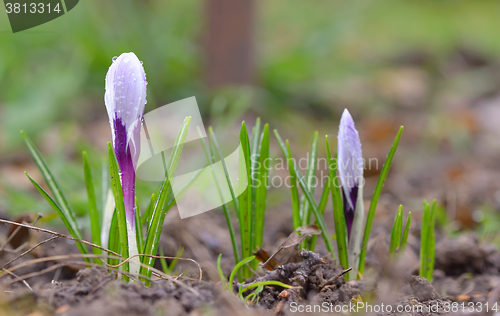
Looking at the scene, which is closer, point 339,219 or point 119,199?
point 119,199

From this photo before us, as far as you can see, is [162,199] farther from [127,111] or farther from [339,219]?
[339,219]

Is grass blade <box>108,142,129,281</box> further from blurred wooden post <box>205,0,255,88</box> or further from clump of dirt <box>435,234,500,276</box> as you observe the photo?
blurred wooden post <box>205,0,255,88</box>

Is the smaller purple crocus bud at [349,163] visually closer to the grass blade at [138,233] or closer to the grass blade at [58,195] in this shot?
the grass blade at [138,233]

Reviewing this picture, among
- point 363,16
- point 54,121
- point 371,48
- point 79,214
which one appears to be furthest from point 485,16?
point 79,214

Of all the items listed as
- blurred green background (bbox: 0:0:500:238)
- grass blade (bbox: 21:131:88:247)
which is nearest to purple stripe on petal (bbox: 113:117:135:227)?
grass blade (bbox: 21:131:88:247)

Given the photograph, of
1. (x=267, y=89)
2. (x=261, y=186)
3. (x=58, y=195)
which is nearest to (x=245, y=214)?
(x=261, y=186)

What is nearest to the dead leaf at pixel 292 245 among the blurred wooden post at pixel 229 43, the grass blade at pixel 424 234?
the grass blade at pixel 424 234
